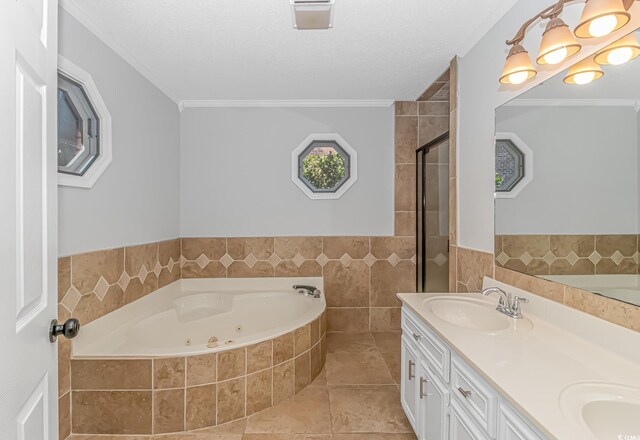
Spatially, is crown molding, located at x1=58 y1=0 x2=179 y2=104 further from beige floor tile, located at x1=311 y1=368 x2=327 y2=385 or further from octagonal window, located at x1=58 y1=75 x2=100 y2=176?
beige floor tile, located at x1=311 y1=368 x2=327 y2=385

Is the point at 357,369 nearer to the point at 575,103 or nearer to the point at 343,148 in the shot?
the point at 343,148

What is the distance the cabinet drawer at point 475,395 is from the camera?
1021mm

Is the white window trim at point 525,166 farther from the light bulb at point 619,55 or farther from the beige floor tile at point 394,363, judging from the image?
the beige floor tile at point 394,363

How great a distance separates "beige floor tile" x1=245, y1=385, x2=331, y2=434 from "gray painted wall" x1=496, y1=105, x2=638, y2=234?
62.3 inches

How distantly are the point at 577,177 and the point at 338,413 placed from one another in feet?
6.12

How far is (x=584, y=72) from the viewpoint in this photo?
127 cm

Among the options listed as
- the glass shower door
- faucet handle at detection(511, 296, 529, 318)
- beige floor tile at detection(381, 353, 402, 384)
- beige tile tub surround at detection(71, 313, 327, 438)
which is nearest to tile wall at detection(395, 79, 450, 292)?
the glass shower door

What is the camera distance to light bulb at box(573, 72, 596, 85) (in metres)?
1.24

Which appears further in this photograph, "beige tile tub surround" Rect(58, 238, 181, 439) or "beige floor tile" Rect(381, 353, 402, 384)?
"beige floor tile" Rect(381, 353, 402, 384)

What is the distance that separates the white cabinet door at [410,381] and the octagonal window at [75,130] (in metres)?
2.17

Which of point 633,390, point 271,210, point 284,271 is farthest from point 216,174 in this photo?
point 633,390

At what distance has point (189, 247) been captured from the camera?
335 cm

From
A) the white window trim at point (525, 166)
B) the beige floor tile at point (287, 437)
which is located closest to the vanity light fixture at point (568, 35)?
the white window trim at point (525, 166)

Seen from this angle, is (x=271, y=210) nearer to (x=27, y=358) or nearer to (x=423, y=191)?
(x=423, y=191)
